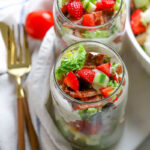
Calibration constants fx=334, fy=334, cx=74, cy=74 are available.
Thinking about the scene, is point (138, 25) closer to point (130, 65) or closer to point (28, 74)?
point (130, 65)

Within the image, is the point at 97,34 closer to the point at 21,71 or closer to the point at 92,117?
the point at 92,117

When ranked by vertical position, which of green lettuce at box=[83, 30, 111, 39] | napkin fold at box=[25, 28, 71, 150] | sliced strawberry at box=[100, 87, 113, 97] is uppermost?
green lettuce at box=[83, 30, 111, 39]

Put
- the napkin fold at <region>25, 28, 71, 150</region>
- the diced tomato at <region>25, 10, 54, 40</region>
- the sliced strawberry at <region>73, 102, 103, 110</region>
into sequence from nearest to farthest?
the sliced strawberry at <region>73, 102, 103, 110</region> < the napkin fold at <region>25, 28, 71, 150</region> < the diced tomato at <region>25, 10, 54, 40</region>

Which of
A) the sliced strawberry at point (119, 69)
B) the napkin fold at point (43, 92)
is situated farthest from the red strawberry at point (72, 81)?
the napkin fold at point (43, 92)

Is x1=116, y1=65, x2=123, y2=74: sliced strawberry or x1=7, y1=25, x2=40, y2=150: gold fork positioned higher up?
x1=116, y1=65, x2=123, y2=74: sliced strawberry

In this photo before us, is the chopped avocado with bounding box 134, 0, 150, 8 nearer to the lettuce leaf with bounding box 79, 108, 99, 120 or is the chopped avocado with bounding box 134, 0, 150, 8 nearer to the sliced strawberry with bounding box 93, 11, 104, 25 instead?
the sliced strawberry with bounding box 93, 11, 104, 25

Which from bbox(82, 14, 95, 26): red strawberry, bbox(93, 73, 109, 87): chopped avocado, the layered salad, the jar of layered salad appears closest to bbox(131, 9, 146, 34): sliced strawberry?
the layered salad

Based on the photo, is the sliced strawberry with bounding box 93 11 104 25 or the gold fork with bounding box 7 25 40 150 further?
the gold fork with bounding box 7 25 40 150
